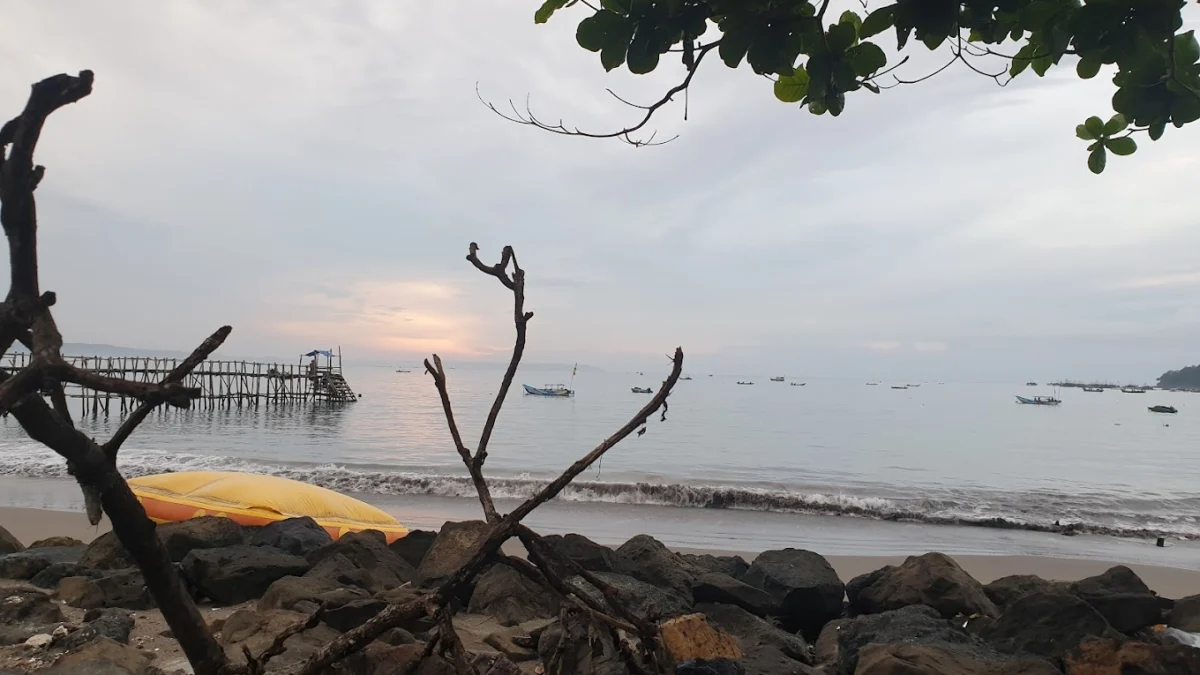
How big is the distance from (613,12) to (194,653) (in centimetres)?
185

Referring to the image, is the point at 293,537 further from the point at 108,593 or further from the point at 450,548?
the point at 108,593

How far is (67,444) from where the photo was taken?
1149 mm

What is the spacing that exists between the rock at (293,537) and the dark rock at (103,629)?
87.0 inches

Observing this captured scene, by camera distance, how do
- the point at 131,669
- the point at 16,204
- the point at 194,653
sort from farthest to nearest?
1. the point at 131,669
2. the point at 194,653
3. the point at 16,204

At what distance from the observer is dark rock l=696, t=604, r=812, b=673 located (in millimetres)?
3605

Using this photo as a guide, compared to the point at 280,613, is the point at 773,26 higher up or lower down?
higher up

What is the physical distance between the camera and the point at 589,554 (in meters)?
5.92

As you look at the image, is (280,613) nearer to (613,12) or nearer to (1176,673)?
(613,12)

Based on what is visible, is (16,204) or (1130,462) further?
(1130,462)

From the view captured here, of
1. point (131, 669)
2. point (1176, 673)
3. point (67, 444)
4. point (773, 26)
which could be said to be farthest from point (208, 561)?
point (1176, 673)

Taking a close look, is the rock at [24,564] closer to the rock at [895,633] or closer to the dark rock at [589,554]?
the dark rock at [589,554]

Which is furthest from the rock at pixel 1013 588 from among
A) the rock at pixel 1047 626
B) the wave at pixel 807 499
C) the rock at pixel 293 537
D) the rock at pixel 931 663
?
the wave at pixel 807 499

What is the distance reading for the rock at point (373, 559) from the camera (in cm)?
543

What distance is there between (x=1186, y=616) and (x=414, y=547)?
5.74 meters
